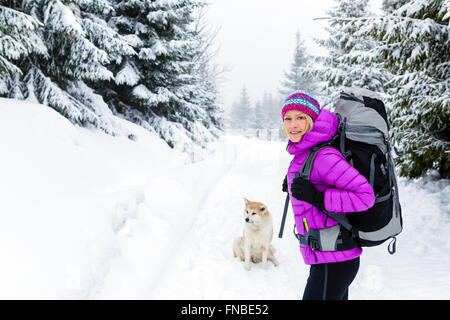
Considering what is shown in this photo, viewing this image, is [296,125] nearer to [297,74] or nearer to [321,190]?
[321,190]

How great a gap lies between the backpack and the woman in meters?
0.07

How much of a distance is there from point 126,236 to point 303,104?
3443 mm

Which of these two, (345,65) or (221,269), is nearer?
(221,269)

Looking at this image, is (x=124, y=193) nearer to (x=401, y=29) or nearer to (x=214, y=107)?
(x=401, y=29)

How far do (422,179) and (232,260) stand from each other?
18.6ft

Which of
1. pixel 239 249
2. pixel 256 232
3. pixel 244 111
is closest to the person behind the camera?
pixel 256 232

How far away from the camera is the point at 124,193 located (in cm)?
480

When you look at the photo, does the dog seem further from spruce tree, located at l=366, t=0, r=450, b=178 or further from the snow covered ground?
spruce tree, located at l=366, t=0, r=450, b=178

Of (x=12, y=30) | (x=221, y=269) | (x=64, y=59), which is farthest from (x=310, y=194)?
(x=64, y=59)

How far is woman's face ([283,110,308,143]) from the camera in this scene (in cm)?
197

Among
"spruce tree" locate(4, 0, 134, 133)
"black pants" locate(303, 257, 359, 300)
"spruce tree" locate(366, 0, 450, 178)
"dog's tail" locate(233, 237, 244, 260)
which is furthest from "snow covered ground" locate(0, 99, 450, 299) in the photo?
"black pants" locate(303, 257, 359, 300)

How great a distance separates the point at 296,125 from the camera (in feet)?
6.50
